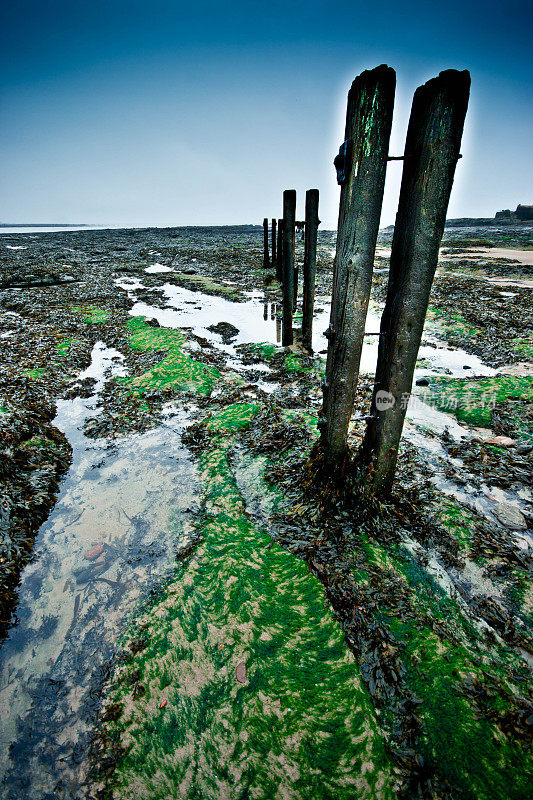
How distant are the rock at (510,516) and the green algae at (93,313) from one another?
41.3ft

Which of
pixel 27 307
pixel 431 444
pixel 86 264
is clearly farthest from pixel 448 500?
pixel 86 264

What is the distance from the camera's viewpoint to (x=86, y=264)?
88.3 feet

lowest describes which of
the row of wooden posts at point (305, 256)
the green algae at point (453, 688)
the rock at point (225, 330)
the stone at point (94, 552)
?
the stone at point (94, 552)

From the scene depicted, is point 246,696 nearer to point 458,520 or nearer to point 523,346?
point 458,520

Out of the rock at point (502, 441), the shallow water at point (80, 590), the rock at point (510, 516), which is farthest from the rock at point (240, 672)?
the rock at point (502, 441)

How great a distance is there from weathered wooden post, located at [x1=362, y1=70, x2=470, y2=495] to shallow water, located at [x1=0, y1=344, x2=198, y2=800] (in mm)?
2777

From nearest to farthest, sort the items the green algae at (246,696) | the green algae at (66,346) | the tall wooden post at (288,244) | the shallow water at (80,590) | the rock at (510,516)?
1. the green algae at (246,696)
2. the shallow water at (80,590)
3. the rock at (510,516)
4. the tall wooden post at (288,244)
5. the green algae at (66,346)

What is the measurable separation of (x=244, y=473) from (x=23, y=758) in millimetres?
3131

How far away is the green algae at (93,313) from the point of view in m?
12.2

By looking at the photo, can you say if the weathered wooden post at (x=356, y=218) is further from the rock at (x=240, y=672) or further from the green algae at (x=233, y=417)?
the green algae at (x=233, y=417)

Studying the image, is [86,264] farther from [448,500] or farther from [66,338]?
[448,500]

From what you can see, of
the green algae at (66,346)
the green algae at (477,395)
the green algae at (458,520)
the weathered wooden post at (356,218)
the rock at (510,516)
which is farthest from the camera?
the green algae at (66,346)

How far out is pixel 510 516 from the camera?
3.84 m

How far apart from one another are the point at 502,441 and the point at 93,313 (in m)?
13.8
